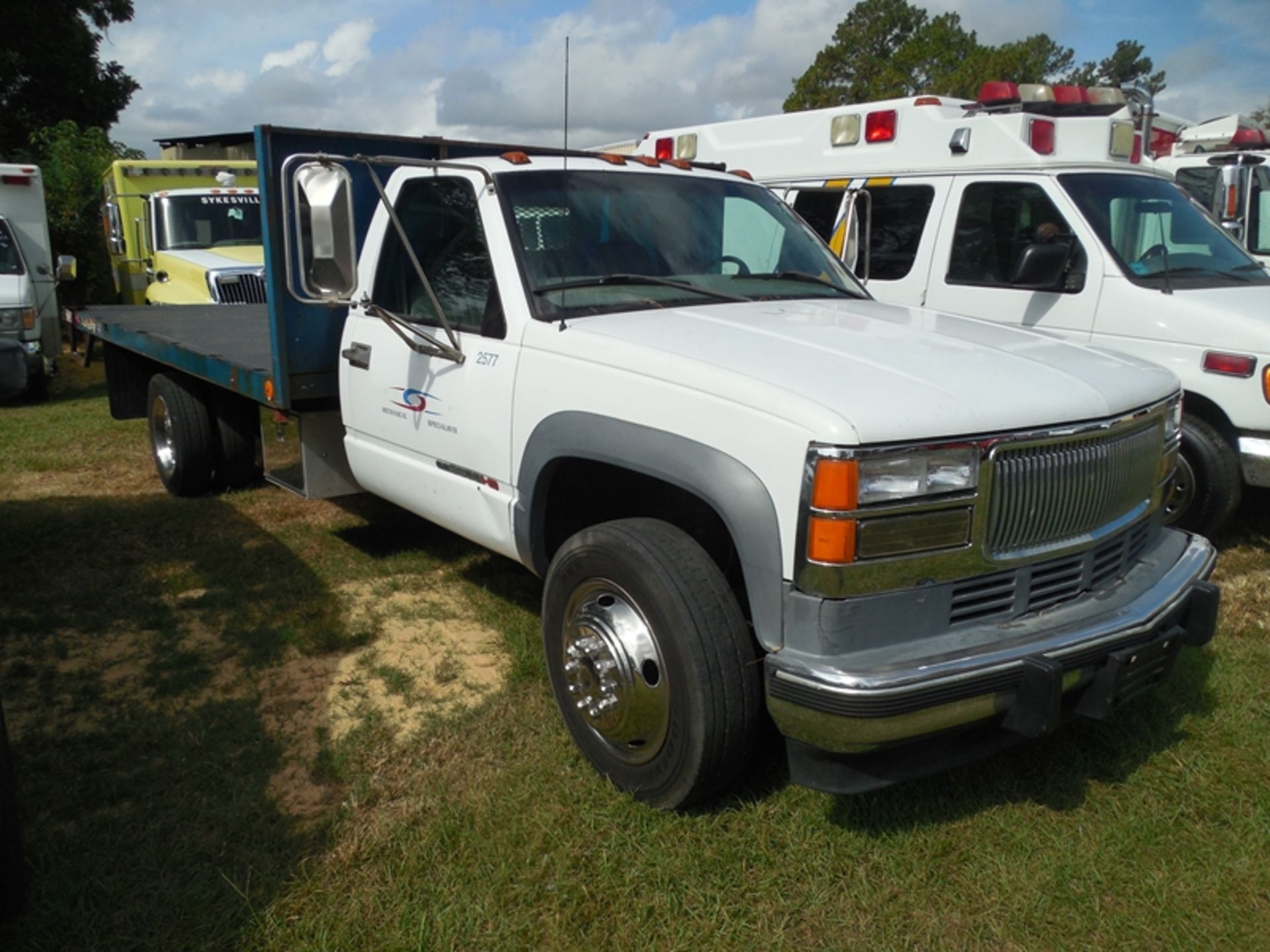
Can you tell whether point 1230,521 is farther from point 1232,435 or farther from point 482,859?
point 482,859

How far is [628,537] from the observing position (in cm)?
318

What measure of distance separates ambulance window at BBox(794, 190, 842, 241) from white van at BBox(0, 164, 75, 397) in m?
7.71

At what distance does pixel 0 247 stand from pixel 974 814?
11.6 m

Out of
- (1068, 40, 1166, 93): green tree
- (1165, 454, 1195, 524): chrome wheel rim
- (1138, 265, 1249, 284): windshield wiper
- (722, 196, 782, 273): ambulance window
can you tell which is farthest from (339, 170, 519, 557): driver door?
(1068, 40, 1166, 93): green tree

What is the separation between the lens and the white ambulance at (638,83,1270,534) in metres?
5.40

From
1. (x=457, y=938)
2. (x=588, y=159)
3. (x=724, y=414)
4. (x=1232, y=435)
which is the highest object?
(x=588, y=159)

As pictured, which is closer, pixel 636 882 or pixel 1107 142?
pixel 636 882

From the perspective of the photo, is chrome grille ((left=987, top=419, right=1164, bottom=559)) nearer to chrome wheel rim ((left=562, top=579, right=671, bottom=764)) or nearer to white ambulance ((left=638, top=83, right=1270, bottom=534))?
chrome wheel rim ((left=562, top=579, right=671, bottom=764))

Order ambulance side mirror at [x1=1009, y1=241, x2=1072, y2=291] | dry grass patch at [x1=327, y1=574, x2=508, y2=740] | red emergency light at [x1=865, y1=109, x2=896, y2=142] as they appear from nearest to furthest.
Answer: dry grass patch at [x1=327, y1=574, x2=508, y2=740] < ambulance side mirror at [x1=1009, y1=241, x2=1072, y2=291] < red emergency light at [x1=865, y1=109, x2=896, y2=142]

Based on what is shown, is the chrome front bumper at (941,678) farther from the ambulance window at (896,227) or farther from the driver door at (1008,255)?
the ambulance window at (896,227)

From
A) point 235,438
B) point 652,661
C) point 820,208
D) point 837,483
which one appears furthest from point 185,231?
point 837,483

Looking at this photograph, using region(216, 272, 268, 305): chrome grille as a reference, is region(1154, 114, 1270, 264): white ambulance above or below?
above

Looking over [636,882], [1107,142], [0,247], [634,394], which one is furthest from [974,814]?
[0,247]

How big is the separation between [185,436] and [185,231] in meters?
7.05
